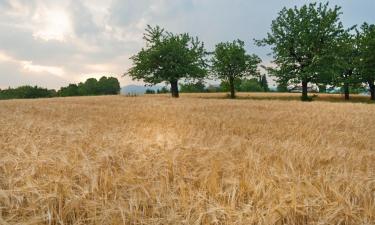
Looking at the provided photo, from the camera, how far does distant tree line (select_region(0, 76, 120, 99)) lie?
334ft

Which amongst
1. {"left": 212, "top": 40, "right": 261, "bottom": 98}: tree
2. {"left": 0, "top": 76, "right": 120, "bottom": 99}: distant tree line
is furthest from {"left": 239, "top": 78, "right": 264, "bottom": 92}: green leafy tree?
{"left": 212, "top": 40, "right": 261, "bottom": 98}: tree

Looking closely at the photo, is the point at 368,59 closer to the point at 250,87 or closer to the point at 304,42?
the point at 304,42

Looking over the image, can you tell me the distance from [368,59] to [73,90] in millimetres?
98573

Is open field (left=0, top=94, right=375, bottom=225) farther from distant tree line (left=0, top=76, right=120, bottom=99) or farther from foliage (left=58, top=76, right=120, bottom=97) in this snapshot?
foliage (left=58, top=76, right=120, bottom=97)

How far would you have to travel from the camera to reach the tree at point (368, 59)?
42.9 m

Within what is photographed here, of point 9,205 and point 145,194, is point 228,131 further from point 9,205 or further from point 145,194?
point 9,205

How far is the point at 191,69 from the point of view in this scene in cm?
4216

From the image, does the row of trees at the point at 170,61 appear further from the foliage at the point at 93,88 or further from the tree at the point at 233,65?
the foliage at the point at 93,88

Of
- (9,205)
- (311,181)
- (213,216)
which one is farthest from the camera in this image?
(311,181)

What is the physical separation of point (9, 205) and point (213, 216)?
60.3 inches

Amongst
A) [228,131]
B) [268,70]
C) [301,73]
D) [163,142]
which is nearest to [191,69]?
[268,70]

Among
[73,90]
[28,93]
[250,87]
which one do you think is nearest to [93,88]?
[73,90]

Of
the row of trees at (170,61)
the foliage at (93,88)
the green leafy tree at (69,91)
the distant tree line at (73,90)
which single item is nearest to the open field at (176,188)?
Result: the row of trees at (170,61)

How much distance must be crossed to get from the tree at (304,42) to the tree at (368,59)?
232 inches
